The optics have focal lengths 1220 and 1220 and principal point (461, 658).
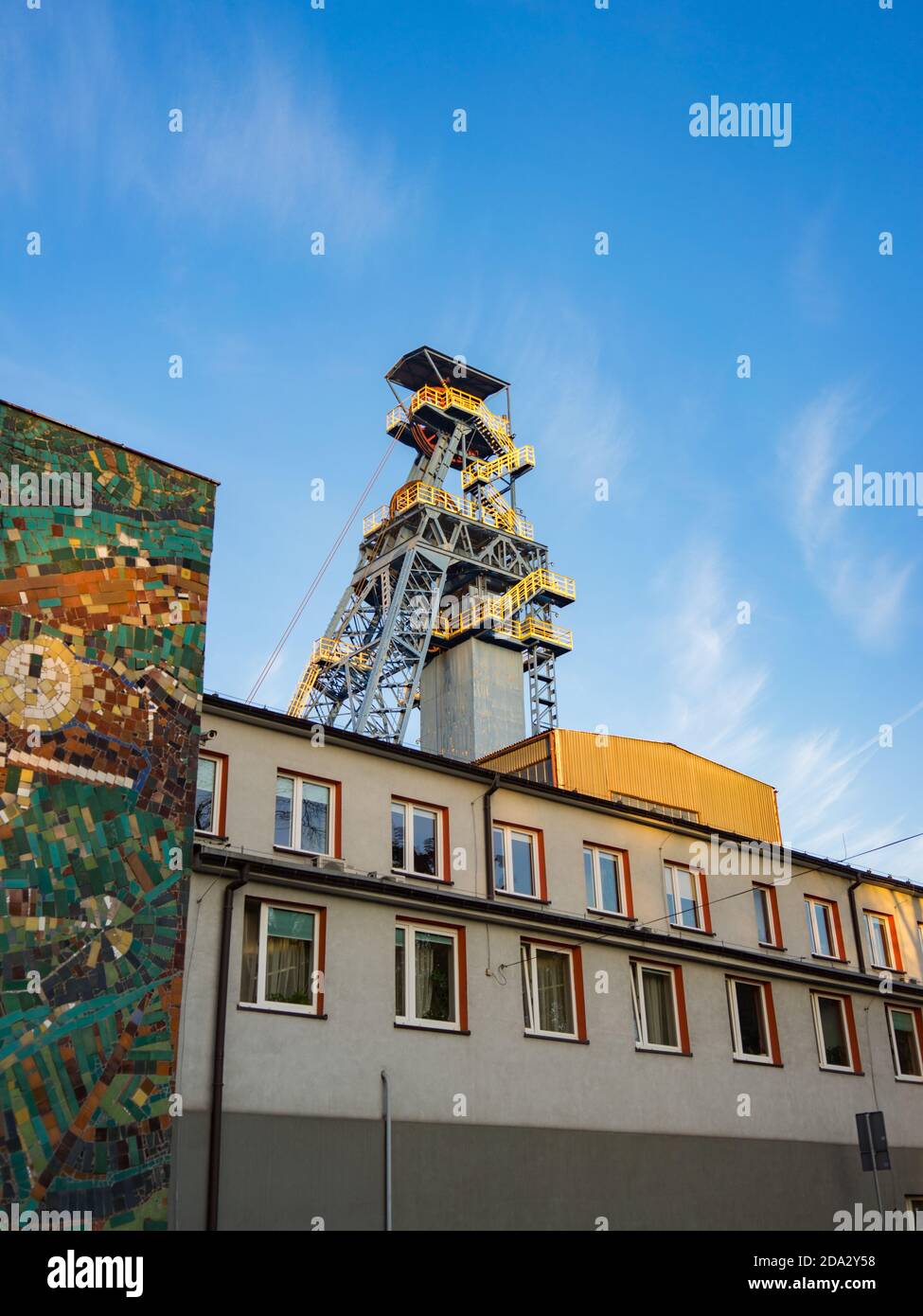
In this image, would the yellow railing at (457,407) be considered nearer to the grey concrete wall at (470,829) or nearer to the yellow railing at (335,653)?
the yellow railing at (335,653)

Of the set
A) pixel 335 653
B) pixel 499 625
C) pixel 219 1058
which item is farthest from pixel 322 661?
pixel 219 1058

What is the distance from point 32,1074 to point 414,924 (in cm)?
794

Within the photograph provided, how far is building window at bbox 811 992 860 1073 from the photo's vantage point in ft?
86.9

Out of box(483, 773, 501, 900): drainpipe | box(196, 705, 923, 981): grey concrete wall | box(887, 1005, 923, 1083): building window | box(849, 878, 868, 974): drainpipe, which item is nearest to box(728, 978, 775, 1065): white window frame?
box(196, 705, 923, 981): grey concrete wall

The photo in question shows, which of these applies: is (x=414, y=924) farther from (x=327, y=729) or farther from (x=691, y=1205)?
(x=691, y=1205)

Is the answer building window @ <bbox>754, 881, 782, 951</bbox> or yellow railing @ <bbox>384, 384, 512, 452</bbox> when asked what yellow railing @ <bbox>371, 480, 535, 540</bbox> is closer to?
yellow railing @ <bbox>384, 384, 512, 452</bbox>

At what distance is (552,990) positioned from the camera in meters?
22.5

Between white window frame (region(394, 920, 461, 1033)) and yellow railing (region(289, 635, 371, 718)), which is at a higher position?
yellow railing (region(289, 635, 371, 718))

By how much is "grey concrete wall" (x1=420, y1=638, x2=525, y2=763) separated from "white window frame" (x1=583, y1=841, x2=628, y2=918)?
21.2m

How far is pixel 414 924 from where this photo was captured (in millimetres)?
20984

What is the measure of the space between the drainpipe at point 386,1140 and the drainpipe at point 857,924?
46.2ft

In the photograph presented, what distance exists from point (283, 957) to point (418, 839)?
13.0 ft

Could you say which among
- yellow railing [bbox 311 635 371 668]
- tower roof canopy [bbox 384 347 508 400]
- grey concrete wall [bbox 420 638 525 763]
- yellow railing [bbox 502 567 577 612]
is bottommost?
grey concrete wall [bbox 420 638 525 763]

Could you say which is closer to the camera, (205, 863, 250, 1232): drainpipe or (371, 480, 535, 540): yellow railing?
(205, 863, 250, 1232): drainpipe
